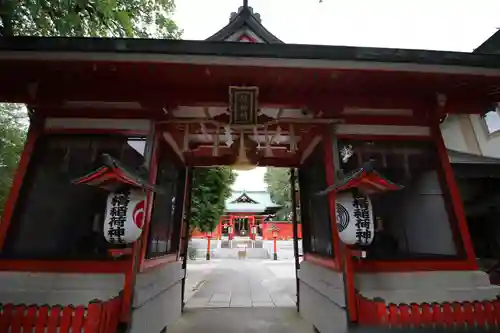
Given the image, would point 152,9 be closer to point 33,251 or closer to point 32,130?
point 32,130

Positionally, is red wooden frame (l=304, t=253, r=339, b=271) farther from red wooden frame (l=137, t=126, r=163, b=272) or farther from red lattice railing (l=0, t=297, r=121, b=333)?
red lattice railing (l=0, t=297, r=121, b=333)

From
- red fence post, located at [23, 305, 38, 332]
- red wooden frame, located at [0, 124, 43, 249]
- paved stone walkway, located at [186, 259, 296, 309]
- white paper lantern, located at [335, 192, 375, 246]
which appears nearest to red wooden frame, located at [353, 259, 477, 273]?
white paper lantern, located at [335, 192, 375, 246]

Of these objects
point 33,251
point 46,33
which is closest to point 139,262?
point 33,251

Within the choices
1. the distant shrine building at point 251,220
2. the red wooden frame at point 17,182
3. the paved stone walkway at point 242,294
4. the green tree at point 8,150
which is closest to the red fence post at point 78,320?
the red wooden frame at point 17,182

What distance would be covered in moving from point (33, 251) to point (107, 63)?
2.71 m

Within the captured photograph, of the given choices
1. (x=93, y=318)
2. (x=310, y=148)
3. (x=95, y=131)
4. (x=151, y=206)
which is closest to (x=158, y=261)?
(x=151, y=206)

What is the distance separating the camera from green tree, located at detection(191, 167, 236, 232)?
12.4 m

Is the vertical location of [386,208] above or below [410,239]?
above

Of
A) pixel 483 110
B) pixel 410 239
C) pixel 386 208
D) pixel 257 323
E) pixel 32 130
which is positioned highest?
pixel 483 110

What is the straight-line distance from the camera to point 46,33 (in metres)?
5.64

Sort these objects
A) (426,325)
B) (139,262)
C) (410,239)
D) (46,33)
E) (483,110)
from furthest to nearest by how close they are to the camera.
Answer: (46,33) → (483,110) → (410,239) → (139,262) → (426,325)

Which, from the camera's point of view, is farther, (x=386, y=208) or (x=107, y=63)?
(x=386, y=208)

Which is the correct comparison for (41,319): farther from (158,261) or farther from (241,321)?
(241,321)

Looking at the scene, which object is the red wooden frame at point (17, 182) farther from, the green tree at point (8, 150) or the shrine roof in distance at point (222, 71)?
the green tree at point (8, 150)
